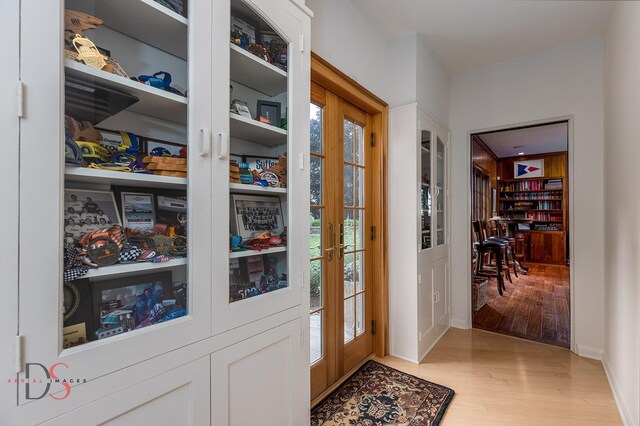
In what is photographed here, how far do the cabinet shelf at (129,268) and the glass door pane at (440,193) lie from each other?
2747 millimetres

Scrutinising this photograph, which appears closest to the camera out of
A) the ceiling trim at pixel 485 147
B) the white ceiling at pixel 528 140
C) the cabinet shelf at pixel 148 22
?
the cabinet shelf at pixel 148 22

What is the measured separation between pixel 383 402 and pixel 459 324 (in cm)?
183

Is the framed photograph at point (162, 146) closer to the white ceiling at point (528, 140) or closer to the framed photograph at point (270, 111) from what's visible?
the framed photograph at point (270, 111)

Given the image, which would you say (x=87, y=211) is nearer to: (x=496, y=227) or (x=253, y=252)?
(x=253, y=252)

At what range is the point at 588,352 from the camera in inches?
110

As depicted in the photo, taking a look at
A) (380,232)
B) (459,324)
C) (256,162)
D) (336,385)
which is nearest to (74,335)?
(256,162)

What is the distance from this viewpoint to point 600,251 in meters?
2.80

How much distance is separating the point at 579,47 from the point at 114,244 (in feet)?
13.2

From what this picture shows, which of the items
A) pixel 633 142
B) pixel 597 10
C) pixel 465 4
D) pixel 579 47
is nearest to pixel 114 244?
pixel 633 142

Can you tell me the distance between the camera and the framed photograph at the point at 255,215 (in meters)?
1.27

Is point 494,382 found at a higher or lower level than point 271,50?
lower

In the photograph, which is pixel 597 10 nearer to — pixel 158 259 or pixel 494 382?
pixel 494 382

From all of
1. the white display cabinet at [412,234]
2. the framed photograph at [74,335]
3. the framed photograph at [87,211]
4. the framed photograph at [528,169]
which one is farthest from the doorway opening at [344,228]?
the framed photograph at [528,169]

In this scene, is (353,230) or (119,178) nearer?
(119,178)
